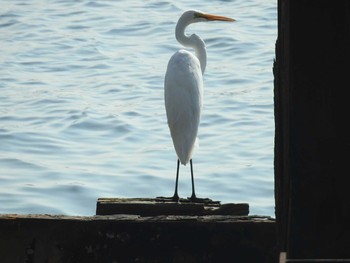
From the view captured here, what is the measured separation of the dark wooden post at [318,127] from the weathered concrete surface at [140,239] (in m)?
1.15

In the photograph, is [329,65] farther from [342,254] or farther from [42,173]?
[42,173]

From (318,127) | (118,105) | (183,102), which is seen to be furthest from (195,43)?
(318,127)

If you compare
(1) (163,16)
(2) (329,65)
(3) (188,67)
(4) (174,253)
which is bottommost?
(4) (174,253)

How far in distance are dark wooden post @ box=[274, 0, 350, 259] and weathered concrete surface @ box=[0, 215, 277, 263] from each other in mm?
1149

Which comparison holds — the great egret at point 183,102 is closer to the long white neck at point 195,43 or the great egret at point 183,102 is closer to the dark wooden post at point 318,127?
the long white neck at point 195,43

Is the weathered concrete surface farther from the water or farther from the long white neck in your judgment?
the water

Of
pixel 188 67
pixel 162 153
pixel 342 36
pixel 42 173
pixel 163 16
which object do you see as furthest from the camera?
pixel 163 16

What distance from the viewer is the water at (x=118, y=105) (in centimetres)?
1002

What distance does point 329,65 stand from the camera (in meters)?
2.85

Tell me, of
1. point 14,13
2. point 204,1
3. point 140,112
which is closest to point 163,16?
point 204,1

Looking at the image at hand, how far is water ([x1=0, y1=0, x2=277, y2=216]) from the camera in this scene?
1002 cm

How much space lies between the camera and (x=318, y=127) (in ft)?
9.39

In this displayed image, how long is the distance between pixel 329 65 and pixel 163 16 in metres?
15.1

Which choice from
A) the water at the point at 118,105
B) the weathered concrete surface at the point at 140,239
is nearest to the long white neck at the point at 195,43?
the water at the point at 118,105
